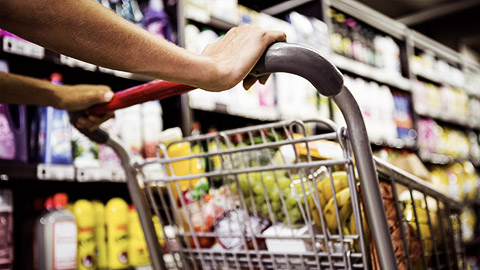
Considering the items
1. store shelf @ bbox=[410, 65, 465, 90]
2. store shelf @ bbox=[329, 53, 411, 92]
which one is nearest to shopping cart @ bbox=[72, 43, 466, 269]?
store shelf @ bbox=[329, 53, 411, 92]

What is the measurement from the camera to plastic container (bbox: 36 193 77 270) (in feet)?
5.36

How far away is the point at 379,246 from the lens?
2.64ft

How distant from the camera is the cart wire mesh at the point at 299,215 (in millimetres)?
928

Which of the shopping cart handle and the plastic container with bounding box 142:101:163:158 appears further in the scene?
the plastic container with bounding box 142:101:163:158

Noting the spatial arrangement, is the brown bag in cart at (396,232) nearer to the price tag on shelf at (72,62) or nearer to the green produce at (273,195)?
the green produce at (273,195)

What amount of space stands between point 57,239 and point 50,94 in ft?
2.34

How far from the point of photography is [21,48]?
5.42ft

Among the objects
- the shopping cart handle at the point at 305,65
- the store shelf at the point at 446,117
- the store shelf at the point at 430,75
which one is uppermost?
the store shelf at the point at 430,75

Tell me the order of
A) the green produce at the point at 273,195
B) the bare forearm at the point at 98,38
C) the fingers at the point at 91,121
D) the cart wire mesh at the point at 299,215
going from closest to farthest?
the bare forearm at the point at 98,38, the cart wire mesh at the point at 299,215, the green produce at the point at 273,195, the fingers at the point at 91,121

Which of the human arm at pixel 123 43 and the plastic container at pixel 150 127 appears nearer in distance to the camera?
the human arm at pixel 123 43

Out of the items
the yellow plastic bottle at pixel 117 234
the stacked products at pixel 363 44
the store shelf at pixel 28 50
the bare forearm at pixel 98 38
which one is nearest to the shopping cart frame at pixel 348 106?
the bare forearm at pixel 98 38

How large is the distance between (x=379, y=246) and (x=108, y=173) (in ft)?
4.17

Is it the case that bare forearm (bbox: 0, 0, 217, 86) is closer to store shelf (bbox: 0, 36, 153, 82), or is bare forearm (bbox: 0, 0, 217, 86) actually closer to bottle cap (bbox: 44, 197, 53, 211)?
store shelf (bbox: 0, 36, 153, 82)

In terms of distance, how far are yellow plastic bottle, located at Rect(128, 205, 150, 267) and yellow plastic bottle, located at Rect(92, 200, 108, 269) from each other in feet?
0.33
